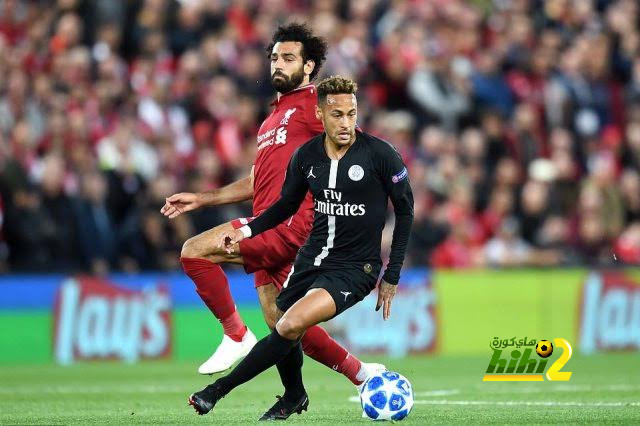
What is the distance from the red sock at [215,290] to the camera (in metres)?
9.64

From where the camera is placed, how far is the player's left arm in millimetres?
8805

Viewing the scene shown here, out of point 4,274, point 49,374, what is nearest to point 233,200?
point 49,374

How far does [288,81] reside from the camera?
992cm

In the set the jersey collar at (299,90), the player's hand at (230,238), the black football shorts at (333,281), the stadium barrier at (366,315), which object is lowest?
the stadium barrier at (366,315)

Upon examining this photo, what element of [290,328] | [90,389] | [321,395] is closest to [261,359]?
[290,328]

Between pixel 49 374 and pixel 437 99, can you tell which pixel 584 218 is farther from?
pixel 49 374

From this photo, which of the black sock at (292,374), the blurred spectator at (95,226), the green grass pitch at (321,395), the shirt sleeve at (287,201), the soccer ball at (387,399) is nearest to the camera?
the soccer ball at (387,399)

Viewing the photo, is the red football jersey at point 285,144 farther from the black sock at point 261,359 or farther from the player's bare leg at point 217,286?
the black sock at point 261,359

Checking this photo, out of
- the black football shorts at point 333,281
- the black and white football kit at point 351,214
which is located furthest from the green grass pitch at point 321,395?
the black and white football kit at point 351,214

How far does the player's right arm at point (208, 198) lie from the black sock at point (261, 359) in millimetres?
1466

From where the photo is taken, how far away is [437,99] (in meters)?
20.1

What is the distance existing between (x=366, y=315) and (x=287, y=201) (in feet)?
28.2

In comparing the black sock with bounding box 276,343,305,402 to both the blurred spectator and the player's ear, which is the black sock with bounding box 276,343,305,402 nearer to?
the player's ear

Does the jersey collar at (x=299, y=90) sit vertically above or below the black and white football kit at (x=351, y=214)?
above
